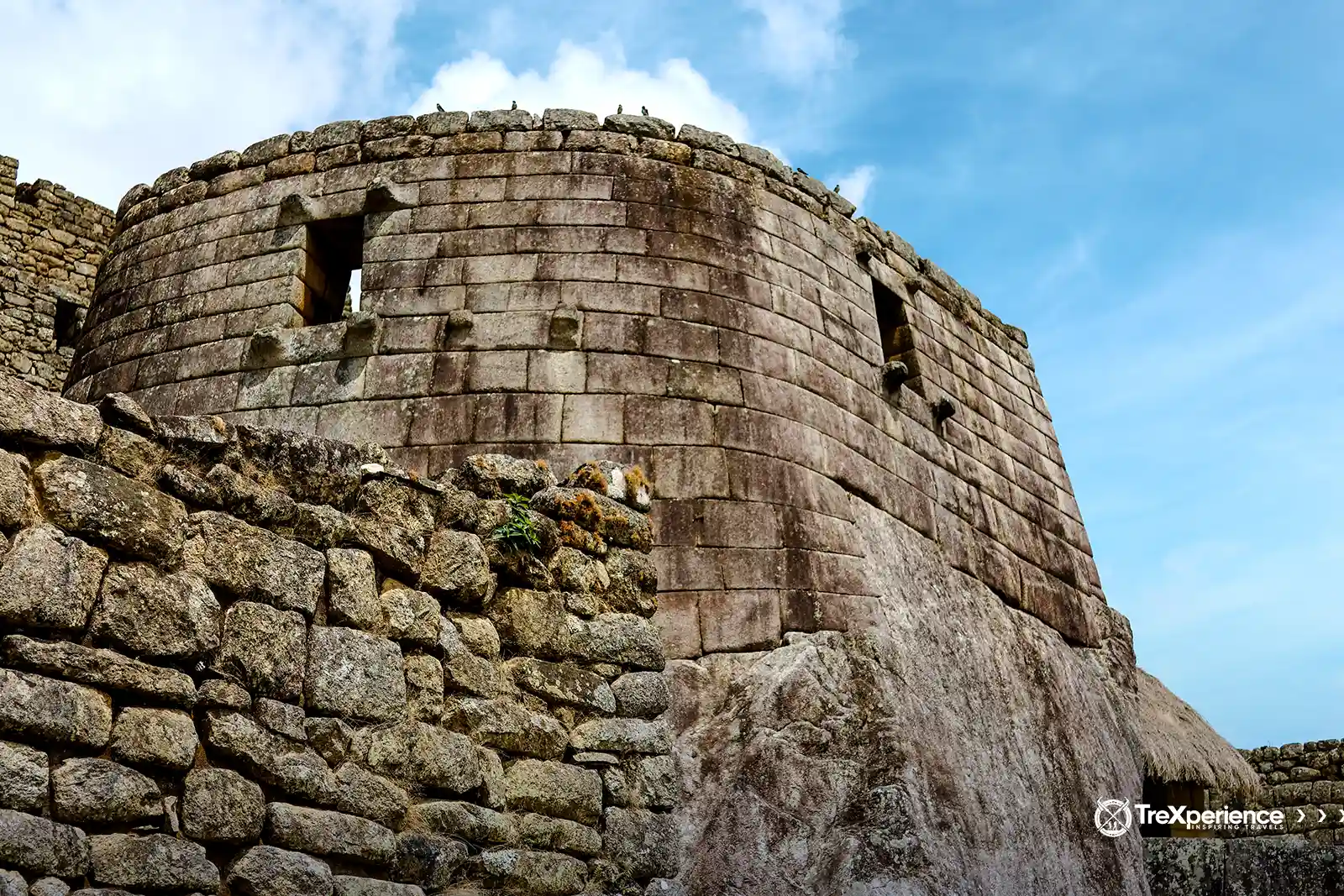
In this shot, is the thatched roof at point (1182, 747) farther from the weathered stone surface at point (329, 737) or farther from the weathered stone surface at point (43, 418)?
the weathered stone surface at point (43, 418)

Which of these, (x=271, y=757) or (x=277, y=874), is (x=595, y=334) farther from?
(x=277, y=874)

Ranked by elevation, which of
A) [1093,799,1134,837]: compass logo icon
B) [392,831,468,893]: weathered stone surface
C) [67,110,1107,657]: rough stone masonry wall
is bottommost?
[392,831,468,893]: weathered stone surface

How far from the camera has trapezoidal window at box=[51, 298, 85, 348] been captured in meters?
13.3

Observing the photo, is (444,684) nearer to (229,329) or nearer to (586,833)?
(586,833)

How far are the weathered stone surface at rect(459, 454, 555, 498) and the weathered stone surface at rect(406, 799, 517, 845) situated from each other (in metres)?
1.37

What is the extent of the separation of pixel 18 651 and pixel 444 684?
1.66m

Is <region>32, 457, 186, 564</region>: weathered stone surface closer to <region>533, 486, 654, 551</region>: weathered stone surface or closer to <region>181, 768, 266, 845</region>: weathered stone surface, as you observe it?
<region>181, 768, 266, 845</region>: weathered stone surface

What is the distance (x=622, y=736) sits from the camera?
5.27m

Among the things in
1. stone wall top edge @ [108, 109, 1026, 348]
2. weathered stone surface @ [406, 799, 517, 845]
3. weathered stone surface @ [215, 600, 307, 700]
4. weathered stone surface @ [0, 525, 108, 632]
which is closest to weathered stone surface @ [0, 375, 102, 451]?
weathered stone surface @ [0, 525, 108, 632]

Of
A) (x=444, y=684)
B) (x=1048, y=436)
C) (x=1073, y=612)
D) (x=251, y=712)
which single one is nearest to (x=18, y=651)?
(x=251, y=712)

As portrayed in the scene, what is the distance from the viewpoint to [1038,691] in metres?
8.09

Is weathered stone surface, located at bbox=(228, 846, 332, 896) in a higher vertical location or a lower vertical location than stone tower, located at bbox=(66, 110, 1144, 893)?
lower

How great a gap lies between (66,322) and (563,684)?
10.5 meters

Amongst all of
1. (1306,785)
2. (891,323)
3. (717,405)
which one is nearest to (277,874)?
(717,405)
